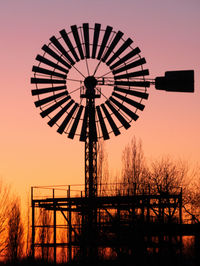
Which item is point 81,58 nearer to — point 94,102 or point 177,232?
point 94,102

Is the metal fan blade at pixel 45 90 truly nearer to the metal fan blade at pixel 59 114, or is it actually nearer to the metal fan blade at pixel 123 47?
the metal fan blade at pixel 59 114

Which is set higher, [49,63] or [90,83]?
[49,63]

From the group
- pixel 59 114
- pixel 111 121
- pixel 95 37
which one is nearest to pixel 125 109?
pixel 111 121

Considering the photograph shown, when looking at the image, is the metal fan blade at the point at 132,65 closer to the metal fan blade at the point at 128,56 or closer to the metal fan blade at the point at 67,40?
the metal fan blade at the point at 128,56

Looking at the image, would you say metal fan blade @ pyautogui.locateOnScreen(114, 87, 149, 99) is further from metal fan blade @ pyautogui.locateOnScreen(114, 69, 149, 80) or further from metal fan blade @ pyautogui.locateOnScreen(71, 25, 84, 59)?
metal fan blade @ pyautogui.locateOnScreen(71, 25, 84, 59)

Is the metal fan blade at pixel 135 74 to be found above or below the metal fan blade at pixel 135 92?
above

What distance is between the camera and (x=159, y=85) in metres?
35.7

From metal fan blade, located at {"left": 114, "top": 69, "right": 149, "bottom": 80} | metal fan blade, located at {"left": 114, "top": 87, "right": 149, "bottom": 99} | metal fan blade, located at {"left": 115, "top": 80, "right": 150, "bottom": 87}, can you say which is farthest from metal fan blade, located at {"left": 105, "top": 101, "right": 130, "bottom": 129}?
metal fan blade, located at {"left": 114, "top": 69, "right": 149, "bottom": 80}

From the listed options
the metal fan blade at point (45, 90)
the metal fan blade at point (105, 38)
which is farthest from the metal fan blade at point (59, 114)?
the metal fan blade at point (105, 38)

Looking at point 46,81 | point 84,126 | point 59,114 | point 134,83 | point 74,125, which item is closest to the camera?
point 84,126

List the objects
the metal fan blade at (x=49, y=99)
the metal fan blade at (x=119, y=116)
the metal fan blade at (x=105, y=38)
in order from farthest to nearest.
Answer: the metal fan blade at (x=49, y=99), the metal fan blade at (x=119, y=116), the metal fan blade at (x=105, y=38)

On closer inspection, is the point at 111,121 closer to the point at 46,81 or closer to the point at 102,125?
the point at 102,125

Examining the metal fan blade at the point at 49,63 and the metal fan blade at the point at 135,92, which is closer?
the metal fan blade at the point at 49,63

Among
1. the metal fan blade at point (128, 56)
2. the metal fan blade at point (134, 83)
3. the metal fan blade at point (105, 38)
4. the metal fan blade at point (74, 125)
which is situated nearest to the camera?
the metal fan blade at point (74, 125)
